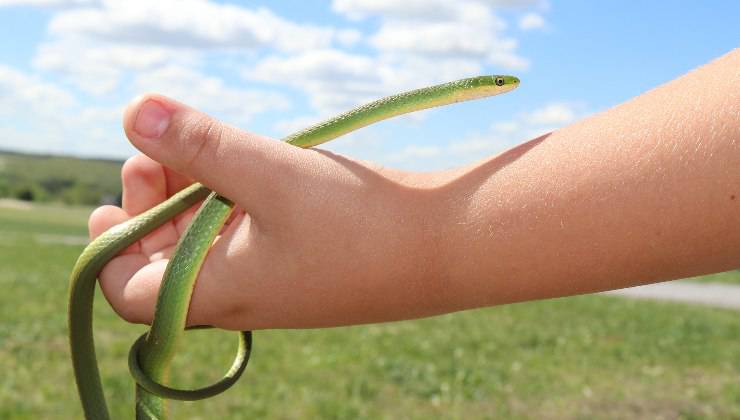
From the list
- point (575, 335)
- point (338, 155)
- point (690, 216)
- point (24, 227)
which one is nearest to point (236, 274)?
point (338, 155)

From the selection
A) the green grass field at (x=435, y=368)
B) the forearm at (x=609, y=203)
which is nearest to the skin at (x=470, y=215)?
the forearm at (x=609, y=203)

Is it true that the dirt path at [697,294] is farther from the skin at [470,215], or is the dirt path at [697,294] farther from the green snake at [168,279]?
the skin at [470,215]

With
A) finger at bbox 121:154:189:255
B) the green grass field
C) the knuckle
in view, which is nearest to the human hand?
the knuckle

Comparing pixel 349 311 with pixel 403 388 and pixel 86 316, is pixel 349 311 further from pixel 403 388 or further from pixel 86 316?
pixel 403 388

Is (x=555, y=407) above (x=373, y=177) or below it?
below

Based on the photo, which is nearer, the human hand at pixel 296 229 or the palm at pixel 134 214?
the human hand at pixel 296 229

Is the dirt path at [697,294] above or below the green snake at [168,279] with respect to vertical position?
below

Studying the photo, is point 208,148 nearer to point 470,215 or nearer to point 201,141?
point 201,141

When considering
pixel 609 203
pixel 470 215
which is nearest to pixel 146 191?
pixel 470 215
